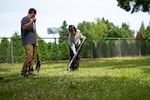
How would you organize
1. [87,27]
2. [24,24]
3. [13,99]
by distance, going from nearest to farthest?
[13,99], [24,24], [87,27]

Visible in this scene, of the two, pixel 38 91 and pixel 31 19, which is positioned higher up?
pixel 31 19

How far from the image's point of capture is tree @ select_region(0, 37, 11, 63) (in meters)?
29.0

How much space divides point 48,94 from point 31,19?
5.01 m

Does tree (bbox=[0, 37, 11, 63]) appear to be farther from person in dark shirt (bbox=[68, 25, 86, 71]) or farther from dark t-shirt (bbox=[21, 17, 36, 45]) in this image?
dark t-shirt (bbox=[21, 17, 36, 45])

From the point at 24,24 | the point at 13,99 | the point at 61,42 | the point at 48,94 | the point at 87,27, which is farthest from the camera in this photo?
the point at 87,27

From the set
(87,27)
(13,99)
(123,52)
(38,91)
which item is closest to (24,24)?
(38,91)

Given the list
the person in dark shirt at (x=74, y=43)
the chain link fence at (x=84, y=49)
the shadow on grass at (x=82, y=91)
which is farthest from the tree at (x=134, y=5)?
the shadow on grass at (x=82, y=91)

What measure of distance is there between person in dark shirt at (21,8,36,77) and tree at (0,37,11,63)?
15994 mm

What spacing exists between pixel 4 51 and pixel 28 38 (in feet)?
54.4

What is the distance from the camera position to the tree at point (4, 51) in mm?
29038

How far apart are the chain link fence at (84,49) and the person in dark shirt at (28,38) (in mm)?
15988

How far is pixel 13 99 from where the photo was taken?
796 centimetres

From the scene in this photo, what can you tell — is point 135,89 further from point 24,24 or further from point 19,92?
point 24,24

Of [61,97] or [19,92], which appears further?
[19,92]
